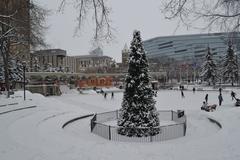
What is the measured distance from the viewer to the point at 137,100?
16.5 metres

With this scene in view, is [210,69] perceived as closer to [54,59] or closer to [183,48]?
[183,48]

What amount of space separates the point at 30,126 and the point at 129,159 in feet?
25.9

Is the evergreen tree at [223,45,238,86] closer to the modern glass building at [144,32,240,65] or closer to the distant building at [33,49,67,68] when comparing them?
the modern glass building at [144,32,240,65]

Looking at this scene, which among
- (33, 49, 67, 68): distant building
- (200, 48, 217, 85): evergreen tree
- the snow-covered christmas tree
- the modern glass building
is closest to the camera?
the snow-covered christmas tree

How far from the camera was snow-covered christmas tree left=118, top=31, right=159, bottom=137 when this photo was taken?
51.9ft

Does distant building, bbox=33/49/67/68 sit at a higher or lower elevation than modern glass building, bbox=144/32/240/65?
lower

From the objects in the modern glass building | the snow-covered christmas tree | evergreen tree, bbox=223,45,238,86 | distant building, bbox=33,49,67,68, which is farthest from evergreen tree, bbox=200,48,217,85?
the snow-covered christmas tree

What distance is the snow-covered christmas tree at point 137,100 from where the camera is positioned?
Result: 15834 millimetres

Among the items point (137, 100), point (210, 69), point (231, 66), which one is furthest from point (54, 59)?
point (137, 100)

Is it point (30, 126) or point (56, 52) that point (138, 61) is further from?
point (56, 52)

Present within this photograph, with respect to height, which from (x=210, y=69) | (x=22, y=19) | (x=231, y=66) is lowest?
(x=210, y=69)

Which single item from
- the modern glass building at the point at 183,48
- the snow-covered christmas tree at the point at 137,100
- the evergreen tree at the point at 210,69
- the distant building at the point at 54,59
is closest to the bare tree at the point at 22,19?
the snow-covered christmas tree at the point at 137,100

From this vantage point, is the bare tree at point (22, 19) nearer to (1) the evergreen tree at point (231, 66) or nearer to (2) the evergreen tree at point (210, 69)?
(1) the evergreen tree at point (231, 66)

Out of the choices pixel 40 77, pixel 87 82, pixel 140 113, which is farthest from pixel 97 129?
pixel 40 77
